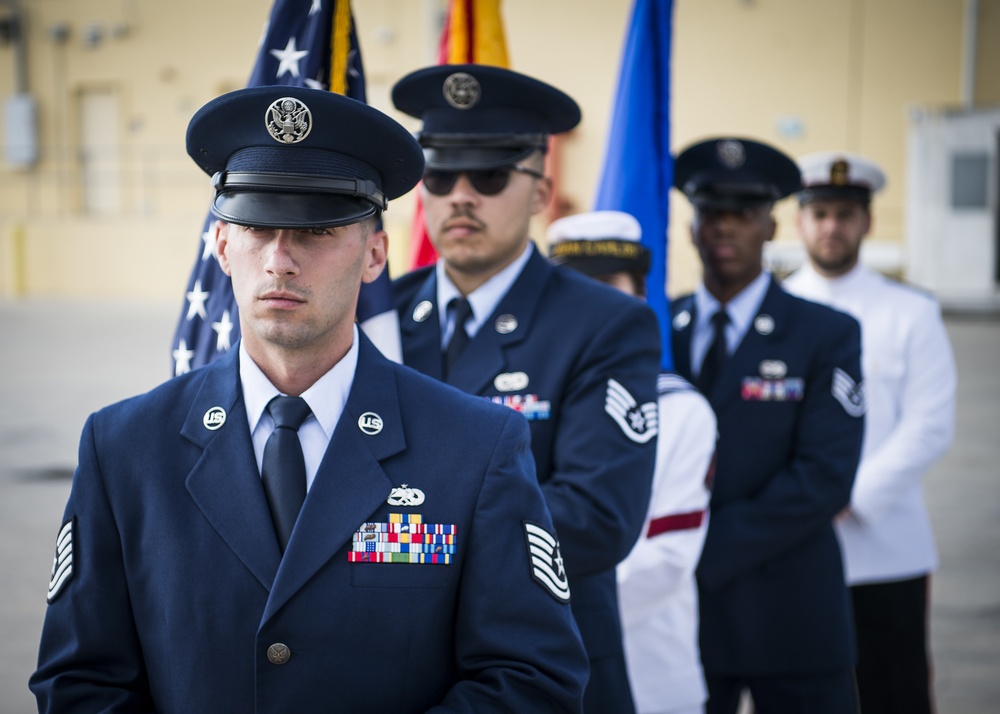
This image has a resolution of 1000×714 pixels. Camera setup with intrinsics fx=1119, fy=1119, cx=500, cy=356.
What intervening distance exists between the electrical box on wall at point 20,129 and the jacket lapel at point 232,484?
966 inches

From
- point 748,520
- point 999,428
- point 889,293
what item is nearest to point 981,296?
point 999,428

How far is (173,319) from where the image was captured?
19578mm

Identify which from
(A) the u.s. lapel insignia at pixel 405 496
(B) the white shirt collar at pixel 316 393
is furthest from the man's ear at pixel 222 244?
(A) the u.s. lapel insignia at pixel 405 496

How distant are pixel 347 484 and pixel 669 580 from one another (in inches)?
57.7

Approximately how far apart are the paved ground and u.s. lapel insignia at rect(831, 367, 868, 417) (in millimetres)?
1650

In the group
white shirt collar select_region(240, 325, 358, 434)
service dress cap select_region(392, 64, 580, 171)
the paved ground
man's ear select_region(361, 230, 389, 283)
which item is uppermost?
service dress cap select_region(392, 64, 580, 171)

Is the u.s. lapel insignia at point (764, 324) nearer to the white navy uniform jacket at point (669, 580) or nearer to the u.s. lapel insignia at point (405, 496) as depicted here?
the white navy uniform jacket at point (669, 580)

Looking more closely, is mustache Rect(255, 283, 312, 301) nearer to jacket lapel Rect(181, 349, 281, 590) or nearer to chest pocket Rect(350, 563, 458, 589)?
jacket lapel Rect(181, 349, 281, 590)

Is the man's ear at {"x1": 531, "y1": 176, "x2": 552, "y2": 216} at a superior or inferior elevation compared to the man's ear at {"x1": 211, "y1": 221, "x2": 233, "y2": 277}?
superior

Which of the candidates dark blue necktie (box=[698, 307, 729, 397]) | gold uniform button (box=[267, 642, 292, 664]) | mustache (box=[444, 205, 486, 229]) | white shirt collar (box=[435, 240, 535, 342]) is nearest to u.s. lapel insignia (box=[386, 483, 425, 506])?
gold uniform button (box=[267, 642, 292, 664])

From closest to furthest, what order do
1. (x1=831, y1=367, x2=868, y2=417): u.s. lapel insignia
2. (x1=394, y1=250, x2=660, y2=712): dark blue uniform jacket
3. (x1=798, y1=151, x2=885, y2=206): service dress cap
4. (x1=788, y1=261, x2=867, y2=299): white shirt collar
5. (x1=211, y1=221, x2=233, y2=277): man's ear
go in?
1. (x1=211, y1=221, x2=233, y2=277): man's ear
2. (x1=394, y1=250, x2=660, y2=712): dark blue uniform jacket
3. (x1=831, y1=367, x2=868, y2=417): u.s. lapel insignia
4. (x1=798, y1=151, x2=885, y2=206): service dress cap
5. (x1=788, y1=261, x2=867, y2=299): white shirt collar

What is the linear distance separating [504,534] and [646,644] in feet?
4.51

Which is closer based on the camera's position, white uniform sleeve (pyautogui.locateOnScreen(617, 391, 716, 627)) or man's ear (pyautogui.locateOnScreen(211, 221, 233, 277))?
man's ear (pyautogui.locateOnScreen(211, 221, 233, 277))

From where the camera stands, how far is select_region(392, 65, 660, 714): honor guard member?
244 centimetres
